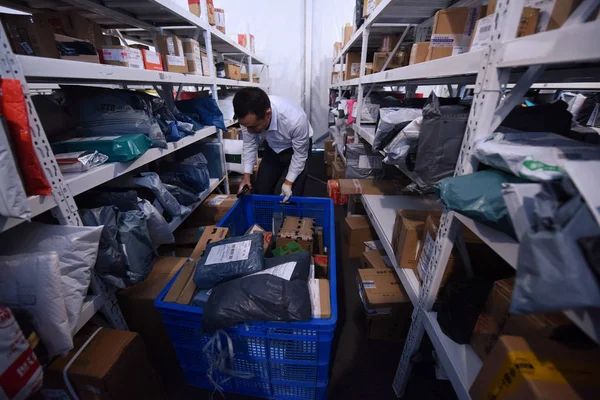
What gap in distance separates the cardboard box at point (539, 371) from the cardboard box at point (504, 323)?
0.04 m

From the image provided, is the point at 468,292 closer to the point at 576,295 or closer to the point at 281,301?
the point at 576,295

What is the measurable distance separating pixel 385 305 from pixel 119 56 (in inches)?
68.0

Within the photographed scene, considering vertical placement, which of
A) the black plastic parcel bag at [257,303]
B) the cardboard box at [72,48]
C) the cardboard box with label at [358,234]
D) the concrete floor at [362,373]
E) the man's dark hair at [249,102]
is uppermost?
the cardboard box at [72,48]

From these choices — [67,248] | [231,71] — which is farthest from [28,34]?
[231,71]

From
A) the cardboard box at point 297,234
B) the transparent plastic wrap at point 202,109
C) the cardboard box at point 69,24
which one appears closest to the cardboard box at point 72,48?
the cardboard box at point 69,24

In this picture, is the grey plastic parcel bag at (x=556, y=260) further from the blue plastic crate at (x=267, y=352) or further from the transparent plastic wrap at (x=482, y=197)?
the blue plastic crate at (x=267, y=352)

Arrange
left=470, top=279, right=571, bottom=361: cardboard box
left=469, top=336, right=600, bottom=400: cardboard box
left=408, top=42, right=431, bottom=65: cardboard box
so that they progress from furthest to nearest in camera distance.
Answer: left=408, top=42, right=431, bottom=65: cardboard box
left=470, top=279, right=571, bottom=361: cardboard box
left=469, top=336, right=600, bottom=400: cardboard box

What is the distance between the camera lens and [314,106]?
543cm

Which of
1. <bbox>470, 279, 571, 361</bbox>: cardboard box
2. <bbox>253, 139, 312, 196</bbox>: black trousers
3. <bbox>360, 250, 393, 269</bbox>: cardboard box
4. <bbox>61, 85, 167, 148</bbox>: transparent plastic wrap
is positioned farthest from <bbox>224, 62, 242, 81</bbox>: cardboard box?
<bbox>470, 279, 571, 361</bbox>: cardboard box

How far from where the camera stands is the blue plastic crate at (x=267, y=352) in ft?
2.83

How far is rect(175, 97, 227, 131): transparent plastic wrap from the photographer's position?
1.99 metres

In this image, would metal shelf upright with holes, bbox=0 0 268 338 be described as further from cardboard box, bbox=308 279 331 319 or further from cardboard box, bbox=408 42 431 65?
cardboard box, bbox=408 42 431 65

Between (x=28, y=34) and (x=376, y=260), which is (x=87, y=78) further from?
(x=376, y=260)

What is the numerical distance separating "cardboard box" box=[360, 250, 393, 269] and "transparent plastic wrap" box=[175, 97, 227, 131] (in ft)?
5.14
